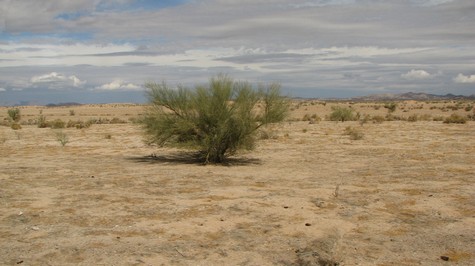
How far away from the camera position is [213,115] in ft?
60.7

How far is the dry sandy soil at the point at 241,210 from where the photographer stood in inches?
319

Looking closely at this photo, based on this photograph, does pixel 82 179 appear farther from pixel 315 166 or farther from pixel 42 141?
pixel 42 141

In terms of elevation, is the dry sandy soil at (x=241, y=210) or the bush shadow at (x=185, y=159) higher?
the dry sandy soil at (x=241, y=210)

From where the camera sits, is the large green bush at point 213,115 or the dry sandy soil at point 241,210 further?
the large green bush at point 213,115

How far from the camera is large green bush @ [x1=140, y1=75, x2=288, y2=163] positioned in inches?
733

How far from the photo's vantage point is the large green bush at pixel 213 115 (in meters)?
18.6

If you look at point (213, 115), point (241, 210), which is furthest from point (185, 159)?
point (241, 210)

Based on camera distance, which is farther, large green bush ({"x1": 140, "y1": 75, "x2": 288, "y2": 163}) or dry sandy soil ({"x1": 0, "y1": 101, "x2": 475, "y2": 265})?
large green bush ({"x1": 140, "y1": 75, "x2": 288, "y2": 163})

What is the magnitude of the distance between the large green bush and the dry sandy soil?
0.98 m

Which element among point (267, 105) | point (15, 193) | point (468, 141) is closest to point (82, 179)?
point (15, 193)

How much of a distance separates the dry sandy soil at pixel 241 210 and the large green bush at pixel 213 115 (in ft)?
3.21

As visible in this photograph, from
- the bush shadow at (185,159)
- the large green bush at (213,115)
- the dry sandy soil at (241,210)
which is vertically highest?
the large green bush at (213,115)

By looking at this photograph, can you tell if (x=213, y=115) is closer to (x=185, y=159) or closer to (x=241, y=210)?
(x=185, y=159)

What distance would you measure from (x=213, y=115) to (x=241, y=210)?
790 centimetres
